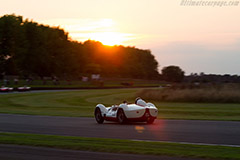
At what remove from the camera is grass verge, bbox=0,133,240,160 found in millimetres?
8539

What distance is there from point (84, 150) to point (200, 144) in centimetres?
282

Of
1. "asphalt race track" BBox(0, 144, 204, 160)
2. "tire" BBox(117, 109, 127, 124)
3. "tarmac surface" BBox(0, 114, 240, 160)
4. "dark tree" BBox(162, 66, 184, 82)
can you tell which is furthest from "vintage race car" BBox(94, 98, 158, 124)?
"dark tree" BBox(162, 66, 184, 82)

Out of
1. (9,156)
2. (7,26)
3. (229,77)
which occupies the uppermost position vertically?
(7,26)

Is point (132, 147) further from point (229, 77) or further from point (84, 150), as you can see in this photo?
point (229, 77)

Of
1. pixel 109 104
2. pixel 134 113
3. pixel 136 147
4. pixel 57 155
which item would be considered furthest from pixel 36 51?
pixel 57 155

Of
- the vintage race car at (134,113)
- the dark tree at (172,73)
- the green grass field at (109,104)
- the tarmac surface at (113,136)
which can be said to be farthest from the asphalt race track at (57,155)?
the dark tree at (172,73)

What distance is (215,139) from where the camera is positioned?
10992 millimetres

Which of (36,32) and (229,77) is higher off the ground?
(36,32)

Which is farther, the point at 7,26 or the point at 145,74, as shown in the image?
the point at 145,74

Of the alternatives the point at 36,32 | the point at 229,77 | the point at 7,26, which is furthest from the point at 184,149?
the point at 36,32

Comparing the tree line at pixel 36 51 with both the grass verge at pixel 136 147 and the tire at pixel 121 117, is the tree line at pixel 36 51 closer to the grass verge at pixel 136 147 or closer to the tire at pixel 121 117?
the tire at pixel 121 117

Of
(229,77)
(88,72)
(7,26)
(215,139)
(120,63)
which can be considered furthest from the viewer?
(120,63)

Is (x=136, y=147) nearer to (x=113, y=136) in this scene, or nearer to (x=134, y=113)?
(x=113, y=136)

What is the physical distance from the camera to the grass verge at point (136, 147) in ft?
28.0
